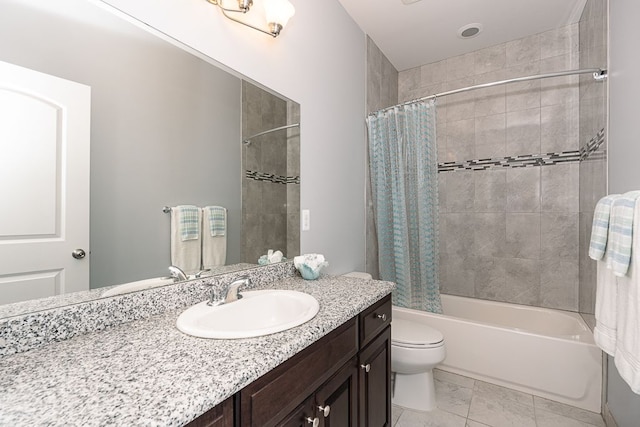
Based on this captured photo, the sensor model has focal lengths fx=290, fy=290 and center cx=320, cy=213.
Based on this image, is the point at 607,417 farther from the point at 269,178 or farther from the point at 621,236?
the point at 269,178

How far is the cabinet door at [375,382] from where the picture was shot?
1160 millimetres

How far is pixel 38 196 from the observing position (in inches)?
29.9

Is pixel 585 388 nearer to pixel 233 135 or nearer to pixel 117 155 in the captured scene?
pixel 233 135

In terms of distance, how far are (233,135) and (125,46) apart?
1.58 feet

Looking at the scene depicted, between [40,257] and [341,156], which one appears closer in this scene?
[40,257]

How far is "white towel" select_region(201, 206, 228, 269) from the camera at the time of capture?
1193 millimetres

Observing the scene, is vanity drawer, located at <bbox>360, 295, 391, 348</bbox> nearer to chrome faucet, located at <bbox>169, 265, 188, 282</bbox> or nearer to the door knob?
chrome faucet, located at <bbox>169, 265, 188, 282</bbox>

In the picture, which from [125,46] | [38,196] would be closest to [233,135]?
[125,46]

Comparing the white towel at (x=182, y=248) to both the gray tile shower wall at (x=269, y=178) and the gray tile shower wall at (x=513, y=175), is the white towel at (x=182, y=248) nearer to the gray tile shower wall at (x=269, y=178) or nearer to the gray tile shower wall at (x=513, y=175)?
the gray tile shower wall at (x=269, y=178)

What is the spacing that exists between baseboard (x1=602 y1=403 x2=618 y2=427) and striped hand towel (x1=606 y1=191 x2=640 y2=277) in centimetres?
110

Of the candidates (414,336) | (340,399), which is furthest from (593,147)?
(340,399)

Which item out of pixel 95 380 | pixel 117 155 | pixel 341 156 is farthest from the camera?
pixel 341 156

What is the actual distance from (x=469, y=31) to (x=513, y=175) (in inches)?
48.9

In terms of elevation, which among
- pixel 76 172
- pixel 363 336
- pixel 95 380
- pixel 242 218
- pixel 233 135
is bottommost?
pixel 363 336
